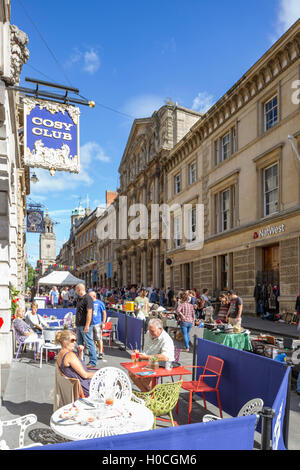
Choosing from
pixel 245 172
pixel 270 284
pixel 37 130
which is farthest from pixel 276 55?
pixel 37 130

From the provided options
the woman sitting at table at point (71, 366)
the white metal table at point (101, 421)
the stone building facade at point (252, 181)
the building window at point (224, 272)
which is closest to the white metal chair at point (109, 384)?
the woman sitting at table at point (71, 366)

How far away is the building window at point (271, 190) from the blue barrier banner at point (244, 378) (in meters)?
13.3

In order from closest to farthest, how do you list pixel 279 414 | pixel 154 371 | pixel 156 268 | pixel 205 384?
pixel 279 414 < pixel 154 371 < pixel 205 384 < pixel 156 268

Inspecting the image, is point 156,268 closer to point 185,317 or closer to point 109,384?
point 185,317

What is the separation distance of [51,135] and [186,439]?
682 centimetres

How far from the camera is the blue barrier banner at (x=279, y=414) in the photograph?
11.6ft

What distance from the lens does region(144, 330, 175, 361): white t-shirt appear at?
582 cm

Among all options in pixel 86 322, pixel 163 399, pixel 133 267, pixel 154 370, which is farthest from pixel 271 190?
pixel 133 267

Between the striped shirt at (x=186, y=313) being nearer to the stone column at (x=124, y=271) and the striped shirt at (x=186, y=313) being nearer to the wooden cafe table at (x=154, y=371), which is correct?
the wooden cafe table at (x=154, y=371)

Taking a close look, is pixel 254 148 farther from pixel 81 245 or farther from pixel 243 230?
pixel 81 245

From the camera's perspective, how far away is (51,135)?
775cm

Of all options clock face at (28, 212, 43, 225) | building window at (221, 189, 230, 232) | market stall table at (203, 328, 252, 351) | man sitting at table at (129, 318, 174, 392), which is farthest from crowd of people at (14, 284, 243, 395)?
clock face at (28, 212, 43, 225)

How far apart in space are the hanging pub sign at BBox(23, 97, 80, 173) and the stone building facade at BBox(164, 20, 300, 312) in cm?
1027
